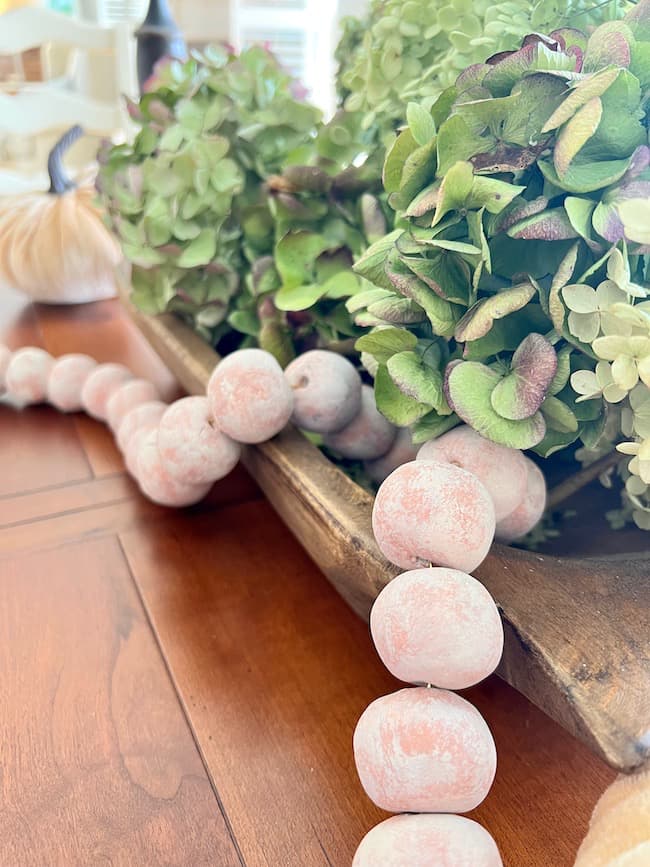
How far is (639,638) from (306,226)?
0.88 ft

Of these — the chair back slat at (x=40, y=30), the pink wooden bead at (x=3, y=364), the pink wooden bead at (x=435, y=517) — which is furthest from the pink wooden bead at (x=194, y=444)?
the chair back slat at (x=40, y=30)

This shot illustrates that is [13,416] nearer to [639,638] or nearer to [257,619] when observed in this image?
[257,619]

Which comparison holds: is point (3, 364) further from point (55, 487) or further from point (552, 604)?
point (552, 604)

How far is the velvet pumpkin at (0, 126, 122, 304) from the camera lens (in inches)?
25.8

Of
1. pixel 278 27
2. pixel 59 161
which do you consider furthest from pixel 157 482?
pixel 278 27

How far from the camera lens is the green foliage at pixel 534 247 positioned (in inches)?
8.0

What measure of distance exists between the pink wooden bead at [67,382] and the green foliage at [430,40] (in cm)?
25

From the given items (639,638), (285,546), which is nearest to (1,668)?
(285,546)

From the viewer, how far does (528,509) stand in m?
0.25

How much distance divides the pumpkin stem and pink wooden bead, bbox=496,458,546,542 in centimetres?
62

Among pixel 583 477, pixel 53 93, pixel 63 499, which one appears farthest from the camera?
pixel 53 93

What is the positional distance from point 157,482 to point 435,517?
18cm

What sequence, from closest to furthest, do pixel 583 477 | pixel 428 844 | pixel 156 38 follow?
pixel 428 844
pixel 583 477
pixel 156 38

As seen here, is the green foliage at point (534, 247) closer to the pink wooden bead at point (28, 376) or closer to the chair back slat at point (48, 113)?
the pink wooden bead at point (28, 376)
